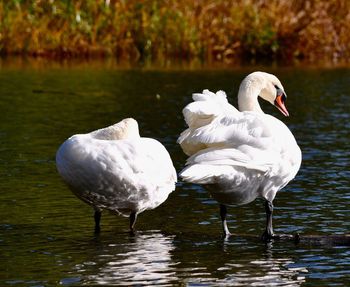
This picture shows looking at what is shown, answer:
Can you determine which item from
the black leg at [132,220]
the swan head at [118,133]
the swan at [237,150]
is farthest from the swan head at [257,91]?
the black leg at [132,220]

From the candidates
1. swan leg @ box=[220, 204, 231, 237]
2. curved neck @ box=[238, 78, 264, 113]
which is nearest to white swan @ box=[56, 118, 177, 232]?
swan leg @ box=[220, 204, 231, 237]

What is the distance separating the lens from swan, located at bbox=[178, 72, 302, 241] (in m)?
9.01

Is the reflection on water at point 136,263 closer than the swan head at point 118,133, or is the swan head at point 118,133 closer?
the reflection on water at point 136,263

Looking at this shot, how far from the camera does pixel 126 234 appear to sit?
9.87m

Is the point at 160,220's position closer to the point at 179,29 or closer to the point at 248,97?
the point at 248,97

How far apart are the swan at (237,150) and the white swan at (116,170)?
0.36 m

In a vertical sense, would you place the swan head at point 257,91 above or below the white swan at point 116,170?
above

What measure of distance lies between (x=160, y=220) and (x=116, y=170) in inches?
65.0

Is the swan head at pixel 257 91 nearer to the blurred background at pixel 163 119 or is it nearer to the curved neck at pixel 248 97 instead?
the curved neck at pixel 248 97

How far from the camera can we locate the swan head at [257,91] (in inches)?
399

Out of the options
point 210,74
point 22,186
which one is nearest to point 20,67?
point 210,74

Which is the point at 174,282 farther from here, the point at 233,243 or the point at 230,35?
the point at 230,35

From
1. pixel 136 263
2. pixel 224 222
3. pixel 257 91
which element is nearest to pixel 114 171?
pixel 136 263

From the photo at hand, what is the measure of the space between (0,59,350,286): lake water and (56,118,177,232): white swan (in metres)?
0.37
